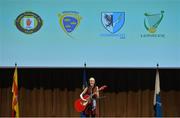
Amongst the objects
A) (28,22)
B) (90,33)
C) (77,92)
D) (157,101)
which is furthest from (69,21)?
(157,101)

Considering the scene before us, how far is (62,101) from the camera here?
738 centimetres

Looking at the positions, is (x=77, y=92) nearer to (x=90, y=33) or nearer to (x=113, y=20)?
(x=90, y=33)

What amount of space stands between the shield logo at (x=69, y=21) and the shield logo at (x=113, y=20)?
548mm

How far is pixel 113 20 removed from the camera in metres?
6.83

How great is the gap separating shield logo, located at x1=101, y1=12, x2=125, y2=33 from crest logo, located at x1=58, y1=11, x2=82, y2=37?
527 millimetres

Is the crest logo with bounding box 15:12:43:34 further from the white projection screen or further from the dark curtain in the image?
the dark curtain

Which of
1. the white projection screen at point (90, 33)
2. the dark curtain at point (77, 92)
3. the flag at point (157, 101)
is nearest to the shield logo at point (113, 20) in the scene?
the white projection screen at point (90, 33)

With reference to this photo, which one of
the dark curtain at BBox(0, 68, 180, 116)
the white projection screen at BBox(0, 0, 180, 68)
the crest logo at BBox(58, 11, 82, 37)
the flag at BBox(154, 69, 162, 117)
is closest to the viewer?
the flag at BBox(154, 69, 162, 117)

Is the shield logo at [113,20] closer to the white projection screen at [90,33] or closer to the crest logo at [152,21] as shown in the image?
the white projection screen at [90,33]

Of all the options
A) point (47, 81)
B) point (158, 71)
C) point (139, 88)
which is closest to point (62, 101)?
point (47, 81)

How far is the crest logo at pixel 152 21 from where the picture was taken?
6.77 metres

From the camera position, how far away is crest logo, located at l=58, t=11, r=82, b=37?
6.82 meters

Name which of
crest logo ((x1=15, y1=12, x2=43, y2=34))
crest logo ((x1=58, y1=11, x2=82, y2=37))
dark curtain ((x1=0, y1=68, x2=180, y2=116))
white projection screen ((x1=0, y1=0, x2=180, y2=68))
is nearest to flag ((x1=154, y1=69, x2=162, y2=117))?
white projection screen ((x1=0, y1=0, x2=180, y2=68))

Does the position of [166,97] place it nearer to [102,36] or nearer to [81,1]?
[102,36]
